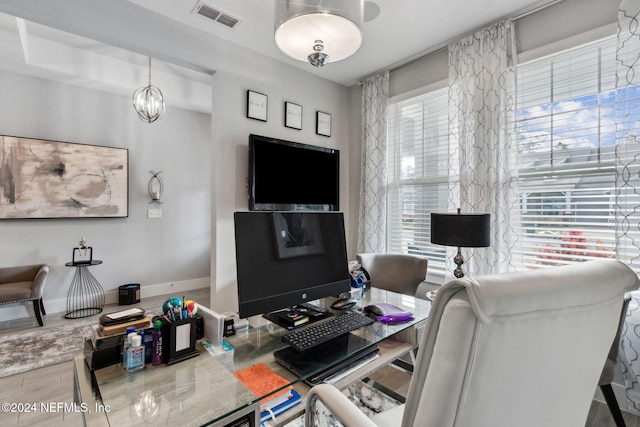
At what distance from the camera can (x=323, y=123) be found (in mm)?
3455

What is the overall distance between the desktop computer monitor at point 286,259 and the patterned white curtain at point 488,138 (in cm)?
150

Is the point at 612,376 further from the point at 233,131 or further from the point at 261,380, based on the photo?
the point at 233,131

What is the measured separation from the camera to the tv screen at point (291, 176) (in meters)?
2.81

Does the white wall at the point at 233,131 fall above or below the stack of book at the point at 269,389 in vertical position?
above

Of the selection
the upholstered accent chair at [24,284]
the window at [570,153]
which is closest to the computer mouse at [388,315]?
the window at [570,153]

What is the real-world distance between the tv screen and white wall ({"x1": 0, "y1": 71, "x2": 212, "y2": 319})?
1238mm

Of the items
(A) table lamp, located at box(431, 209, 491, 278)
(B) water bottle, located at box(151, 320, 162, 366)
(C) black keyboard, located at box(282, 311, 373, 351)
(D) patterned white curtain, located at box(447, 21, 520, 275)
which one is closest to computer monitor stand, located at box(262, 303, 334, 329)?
(C) black keyboard, located at box(282, 311, 373, 351)

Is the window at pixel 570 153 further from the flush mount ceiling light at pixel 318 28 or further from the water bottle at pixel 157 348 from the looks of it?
the water bottle at pixel 157 348

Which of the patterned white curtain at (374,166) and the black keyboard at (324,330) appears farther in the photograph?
the patterned white curtain at (374,166)

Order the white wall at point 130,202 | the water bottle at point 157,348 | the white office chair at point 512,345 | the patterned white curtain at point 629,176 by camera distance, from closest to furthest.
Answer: the white office chair at point 512,345, the water bottle at point 157,348, the patterned white curtain at point 629,176, the white wall at point 130,202

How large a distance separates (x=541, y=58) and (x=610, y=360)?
6.84ft

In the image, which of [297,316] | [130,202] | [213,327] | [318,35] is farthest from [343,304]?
[130,202]

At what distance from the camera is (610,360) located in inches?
61.1

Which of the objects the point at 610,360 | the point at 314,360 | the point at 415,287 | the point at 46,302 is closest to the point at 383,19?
the point at 415,287
